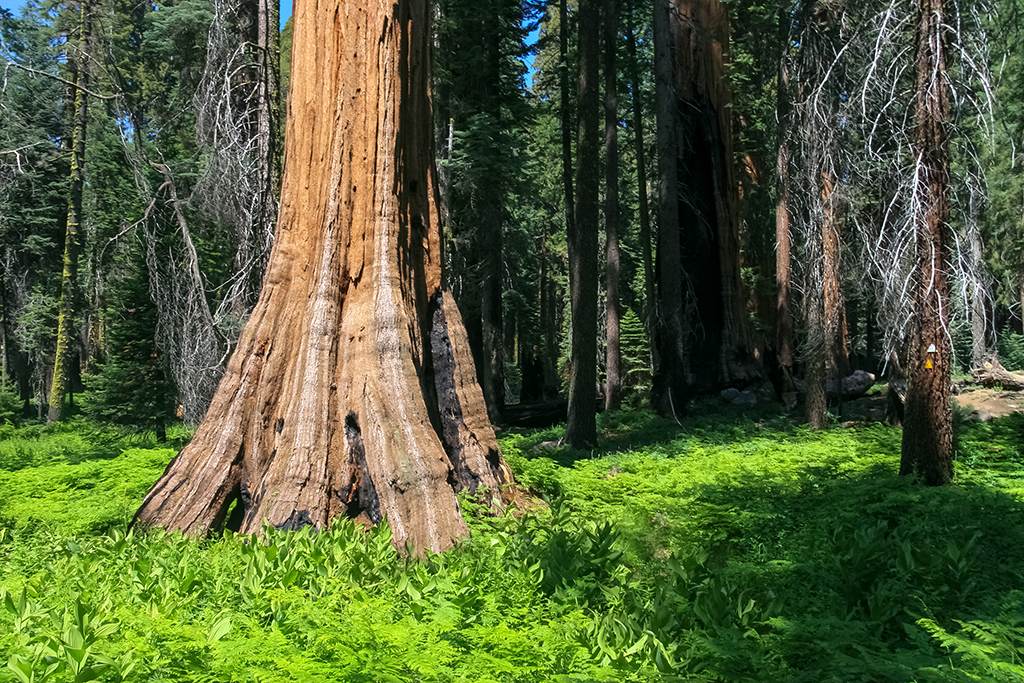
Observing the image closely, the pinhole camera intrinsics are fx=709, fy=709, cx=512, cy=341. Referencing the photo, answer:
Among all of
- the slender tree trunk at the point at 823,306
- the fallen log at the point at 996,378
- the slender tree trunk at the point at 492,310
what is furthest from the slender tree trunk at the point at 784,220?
the slender tree trunk at the point at 492,310

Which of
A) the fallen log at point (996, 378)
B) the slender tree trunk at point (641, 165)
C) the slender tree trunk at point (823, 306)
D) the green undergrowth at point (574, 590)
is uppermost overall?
the slender tree trunk at point (641, 165)

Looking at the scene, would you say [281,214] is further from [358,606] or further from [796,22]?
[796,22]

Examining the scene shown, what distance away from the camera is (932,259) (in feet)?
23.4

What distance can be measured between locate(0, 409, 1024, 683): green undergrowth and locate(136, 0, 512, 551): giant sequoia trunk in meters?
0.52

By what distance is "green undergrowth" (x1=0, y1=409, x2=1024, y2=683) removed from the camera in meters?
3.36

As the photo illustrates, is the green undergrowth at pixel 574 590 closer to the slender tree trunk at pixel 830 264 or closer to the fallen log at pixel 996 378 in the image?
the slender tree trunk at pixel 830 264

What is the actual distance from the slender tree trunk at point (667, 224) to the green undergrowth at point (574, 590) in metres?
7.36

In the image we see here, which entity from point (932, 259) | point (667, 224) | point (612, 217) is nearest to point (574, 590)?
point (932, 259)

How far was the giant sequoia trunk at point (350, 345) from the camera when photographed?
6.05 meters

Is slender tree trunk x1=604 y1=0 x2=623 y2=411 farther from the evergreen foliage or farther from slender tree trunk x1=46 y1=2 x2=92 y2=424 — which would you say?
slender tree trunk x1=46 y1=2 x2=92 y2=424

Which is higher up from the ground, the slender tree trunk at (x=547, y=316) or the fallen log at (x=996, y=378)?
the slender tree trunk at (x=547, y=316)

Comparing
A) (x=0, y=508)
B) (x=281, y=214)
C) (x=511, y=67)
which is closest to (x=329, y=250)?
(x=281, y=214)

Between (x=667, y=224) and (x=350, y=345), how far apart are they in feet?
33.2

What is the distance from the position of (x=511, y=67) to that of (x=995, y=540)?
46.3 feet
